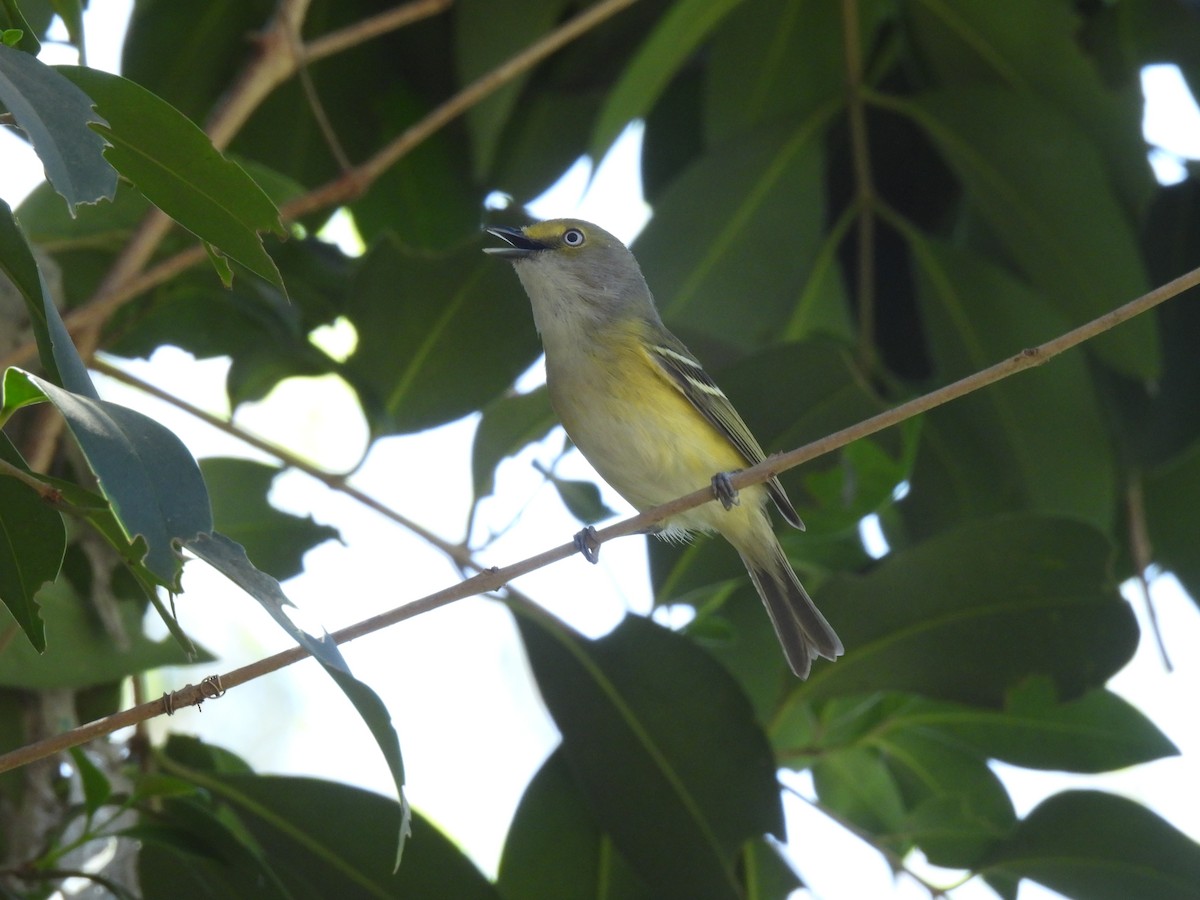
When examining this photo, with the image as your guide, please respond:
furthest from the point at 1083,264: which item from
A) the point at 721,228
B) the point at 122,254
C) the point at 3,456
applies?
the point at 3,456

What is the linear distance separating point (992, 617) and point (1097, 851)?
0.60m

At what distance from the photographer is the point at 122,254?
3236 mm

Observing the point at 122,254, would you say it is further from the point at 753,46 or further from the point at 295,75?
the point at 753,46

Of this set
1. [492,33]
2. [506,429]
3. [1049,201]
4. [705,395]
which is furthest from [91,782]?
[1049,201]

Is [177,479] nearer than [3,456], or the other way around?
[177,479]

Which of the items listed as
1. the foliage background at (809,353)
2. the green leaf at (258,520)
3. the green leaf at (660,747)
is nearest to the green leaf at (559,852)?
the foliage background at (809,353)

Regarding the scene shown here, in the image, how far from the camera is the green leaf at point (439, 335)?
357cm

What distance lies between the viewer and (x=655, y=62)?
150 inches

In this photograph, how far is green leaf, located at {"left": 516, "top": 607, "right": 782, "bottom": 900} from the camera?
10.2 ft

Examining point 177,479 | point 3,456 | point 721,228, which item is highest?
point 721,228

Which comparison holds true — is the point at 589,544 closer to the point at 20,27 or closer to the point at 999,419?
the point at 20,27

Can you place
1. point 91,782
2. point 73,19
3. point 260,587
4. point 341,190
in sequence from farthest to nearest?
point 341,190
point 91,782
point 73,19
point 260,587

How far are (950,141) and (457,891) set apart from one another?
104 inches

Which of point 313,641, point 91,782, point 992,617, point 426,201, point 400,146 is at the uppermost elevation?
point 426,201
